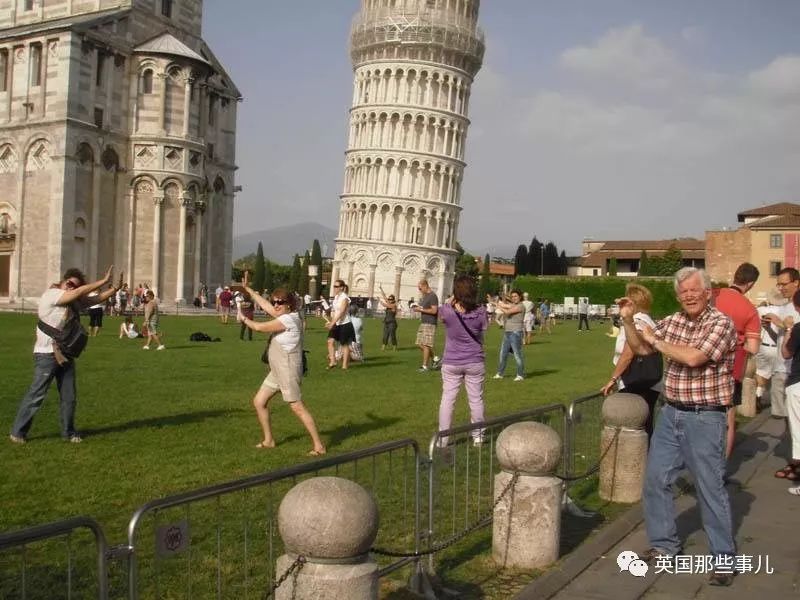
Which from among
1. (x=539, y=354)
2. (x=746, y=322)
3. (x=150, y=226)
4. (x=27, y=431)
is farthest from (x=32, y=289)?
(x=746, y=322)

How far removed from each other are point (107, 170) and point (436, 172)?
40.7 meters

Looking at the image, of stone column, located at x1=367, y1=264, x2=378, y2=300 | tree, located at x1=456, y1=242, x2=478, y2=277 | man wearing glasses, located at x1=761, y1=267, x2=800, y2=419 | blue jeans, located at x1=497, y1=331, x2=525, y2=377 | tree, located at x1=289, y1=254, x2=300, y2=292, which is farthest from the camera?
tree, located at x1=456, y1=242, x2=478, y2=277

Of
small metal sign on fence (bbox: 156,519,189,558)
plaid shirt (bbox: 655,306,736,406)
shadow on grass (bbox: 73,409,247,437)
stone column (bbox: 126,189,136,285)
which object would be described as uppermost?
stone column (bbox: 126,189,136,285)

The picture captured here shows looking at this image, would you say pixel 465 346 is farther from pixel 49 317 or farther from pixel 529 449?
pixel 49 317

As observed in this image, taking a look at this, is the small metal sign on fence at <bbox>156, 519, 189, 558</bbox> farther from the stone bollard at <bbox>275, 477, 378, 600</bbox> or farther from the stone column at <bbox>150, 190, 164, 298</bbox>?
the stone column at <bbox>150, 190, 164, 298</bbox>

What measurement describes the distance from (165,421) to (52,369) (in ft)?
6.84

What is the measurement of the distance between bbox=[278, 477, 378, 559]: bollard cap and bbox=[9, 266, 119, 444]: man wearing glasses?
6.53 metres

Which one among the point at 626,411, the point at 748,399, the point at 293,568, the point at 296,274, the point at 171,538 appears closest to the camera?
the point at 171,538

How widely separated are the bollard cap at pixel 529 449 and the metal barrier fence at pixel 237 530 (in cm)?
66

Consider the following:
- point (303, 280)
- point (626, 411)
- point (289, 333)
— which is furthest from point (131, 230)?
point (303, 280)

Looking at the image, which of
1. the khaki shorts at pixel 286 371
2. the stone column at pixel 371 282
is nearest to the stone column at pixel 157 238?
the stone column at pixel 371 282

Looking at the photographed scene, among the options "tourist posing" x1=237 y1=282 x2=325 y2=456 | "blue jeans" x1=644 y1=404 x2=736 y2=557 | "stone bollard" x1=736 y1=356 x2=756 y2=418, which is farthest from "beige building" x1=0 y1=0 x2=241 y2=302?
"blue jeans" x1=644 y1=404 x2=736 y2=557

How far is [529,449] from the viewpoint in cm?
632

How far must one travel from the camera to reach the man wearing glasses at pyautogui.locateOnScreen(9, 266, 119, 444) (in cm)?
1005
